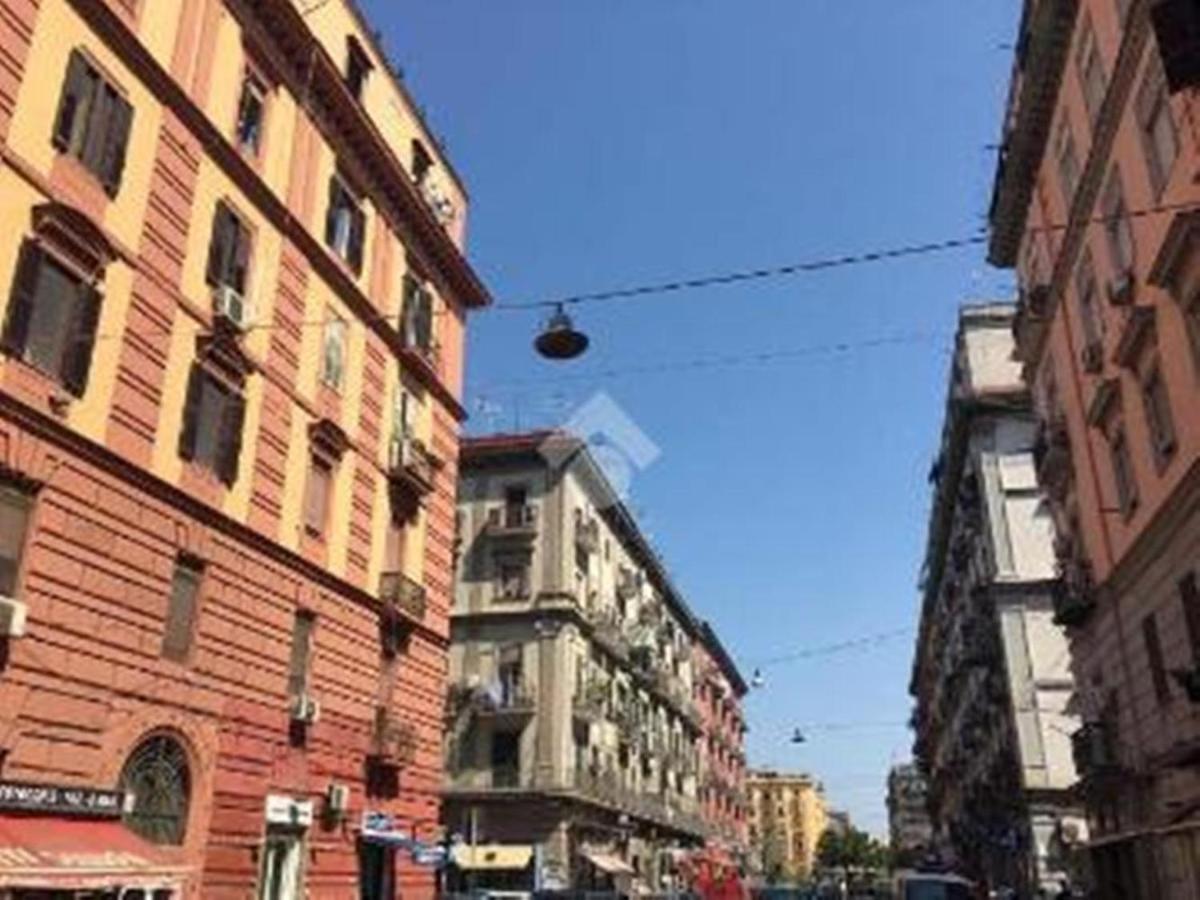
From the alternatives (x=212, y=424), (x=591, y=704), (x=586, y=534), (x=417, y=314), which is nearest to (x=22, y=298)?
(x=212, y=424)

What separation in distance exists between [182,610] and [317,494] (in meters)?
4.89

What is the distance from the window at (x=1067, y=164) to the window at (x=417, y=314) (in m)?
14.0

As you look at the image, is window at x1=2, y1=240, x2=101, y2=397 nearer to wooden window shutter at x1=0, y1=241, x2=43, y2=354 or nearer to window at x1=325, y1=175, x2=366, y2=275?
wooden window shutter at x1=0, y1=241, x2=43, y2=354

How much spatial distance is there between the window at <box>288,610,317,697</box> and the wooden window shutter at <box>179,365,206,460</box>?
4.20m

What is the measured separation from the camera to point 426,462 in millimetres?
28172

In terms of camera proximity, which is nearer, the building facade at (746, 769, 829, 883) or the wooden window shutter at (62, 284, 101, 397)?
the wooden window shutter at (62, 284, 101, 397)

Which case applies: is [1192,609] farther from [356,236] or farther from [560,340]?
[356,236]

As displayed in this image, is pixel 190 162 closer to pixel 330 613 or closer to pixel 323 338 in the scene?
pixel 323 338

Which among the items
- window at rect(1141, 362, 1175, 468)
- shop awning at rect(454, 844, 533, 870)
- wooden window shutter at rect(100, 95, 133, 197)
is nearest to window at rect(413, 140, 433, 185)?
wooden window shutter at rect(100, 95, 133, 197)

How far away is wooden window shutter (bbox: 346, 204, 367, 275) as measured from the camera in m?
25.6

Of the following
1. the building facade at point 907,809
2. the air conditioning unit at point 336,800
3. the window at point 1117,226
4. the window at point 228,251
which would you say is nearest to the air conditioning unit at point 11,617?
the window at point 228,251

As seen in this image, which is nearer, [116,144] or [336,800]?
[116,144]

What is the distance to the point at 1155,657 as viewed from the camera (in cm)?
2186

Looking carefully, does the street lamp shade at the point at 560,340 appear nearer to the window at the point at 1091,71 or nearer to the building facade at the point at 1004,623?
the window at the point at 1091,71
